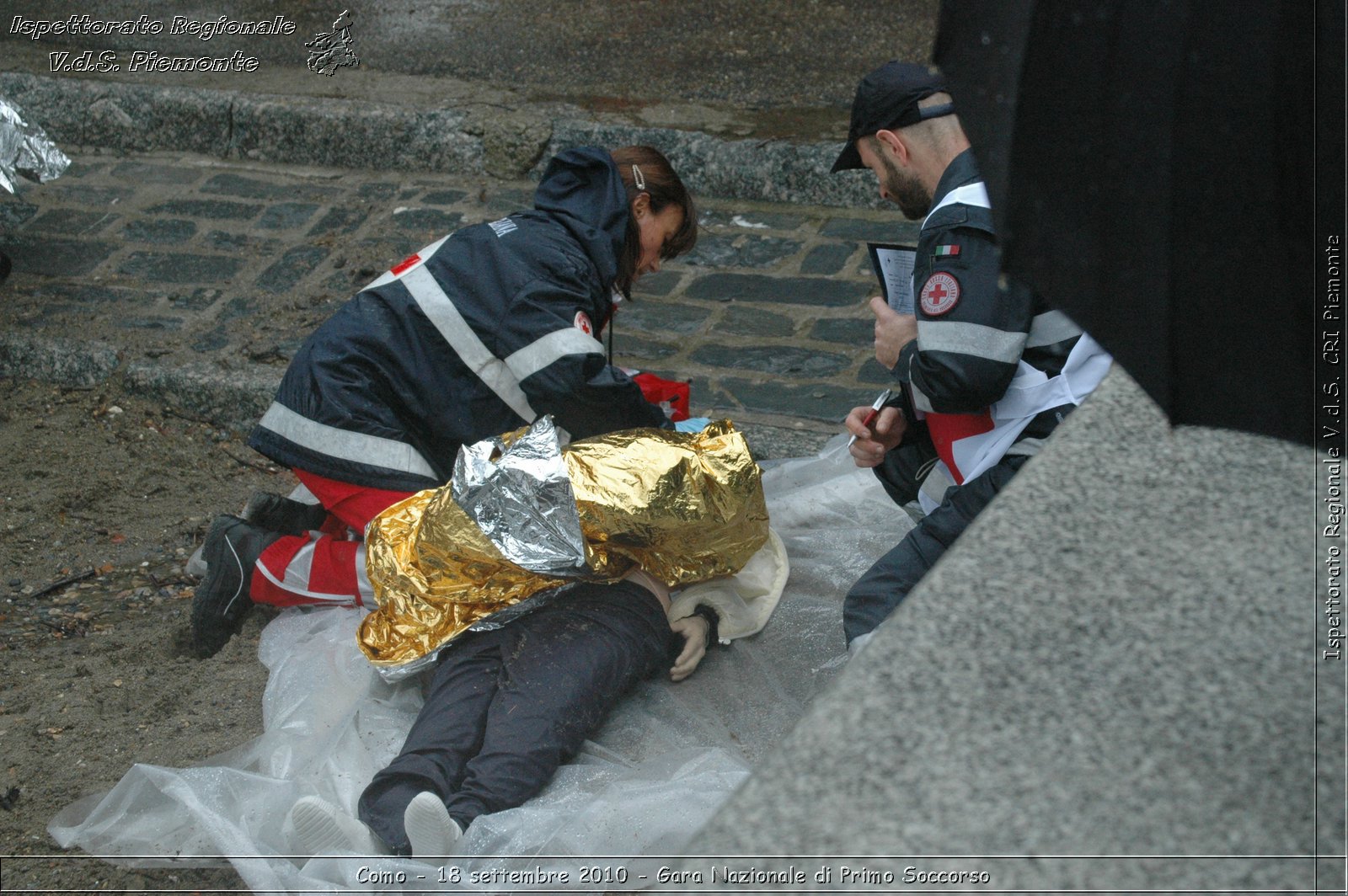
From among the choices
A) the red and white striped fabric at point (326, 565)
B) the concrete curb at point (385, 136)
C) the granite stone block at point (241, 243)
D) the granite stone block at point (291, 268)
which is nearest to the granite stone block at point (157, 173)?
the concrete curb at point (385, 136)

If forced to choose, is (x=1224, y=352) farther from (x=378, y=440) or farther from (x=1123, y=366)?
(x=378, y=440)

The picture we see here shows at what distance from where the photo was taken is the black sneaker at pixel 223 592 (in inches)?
119

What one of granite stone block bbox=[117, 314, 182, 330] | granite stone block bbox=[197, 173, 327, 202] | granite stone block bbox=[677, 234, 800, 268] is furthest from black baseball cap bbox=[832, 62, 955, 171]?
granite stone block bbox=[197, 173, 327, 202]

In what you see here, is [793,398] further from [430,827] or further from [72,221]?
[72,221]

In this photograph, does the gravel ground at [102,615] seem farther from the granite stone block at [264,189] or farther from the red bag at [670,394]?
the granite stone block at [264,189]

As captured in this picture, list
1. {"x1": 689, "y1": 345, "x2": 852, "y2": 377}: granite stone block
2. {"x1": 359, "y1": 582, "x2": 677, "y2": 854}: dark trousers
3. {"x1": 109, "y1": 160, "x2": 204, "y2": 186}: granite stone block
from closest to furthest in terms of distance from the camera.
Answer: {"x1": 359, "y1": 582, "x2": 677, "y2": 854}: dark trousers → {"x1": 689, "y1": 345, "x2": 852, "y2": 377}: granite stone block → {"x1": 109, "y1": 160, "x2": 204, "y2": 186}: granite stone block

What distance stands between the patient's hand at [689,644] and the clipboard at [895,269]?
816 millimetres

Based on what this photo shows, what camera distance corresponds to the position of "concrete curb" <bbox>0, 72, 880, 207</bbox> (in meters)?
5.15

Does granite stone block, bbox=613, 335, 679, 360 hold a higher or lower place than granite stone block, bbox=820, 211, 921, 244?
lower

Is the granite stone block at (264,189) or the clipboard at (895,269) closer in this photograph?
the clipboard at (895,269)

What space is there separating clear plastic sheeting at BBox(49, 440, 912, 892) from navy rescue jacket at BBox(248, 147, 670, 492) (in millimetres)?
422

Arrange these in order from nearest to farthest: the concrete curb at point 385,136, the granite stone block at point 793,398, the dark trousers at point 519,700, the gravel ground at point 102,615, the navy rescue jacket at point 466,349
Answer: the dark trousers at point 519,700, the gravel ground at point 102,615, the navy rescue jacket at point 466,349, the granite stone block at point 793,398, the concrete curb at point 385,136

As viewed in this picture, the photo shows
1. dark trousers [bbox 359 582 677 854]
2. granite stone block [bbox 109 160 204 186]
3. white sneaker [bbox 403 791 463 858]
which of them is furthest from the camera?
granite stone block [bbox 109 160 204 186]

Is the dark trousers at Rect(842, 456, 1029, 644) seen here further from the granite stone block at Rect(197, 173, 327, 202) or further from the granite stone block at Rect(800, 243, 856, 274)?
the granite stone block at Rect(197, 173, 327, 202)
